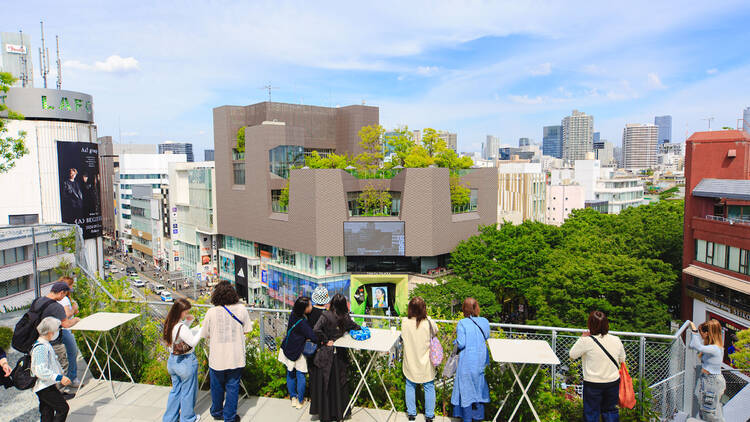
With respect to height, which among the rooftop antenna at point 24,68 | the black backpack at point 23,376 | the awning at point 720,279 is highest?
the rooftop antenna at point 24,68

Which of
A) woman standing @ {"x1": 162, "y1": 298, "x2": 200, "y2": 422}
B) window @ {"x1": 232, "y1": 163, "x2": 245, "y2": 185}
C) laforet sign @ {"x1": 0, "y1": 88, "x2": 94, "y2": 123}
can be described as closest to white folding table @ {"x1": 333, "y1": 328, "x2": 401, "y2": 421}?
woman standing @ {"x1": 162, "y1": 298, "x2": 200, "y2": 422}

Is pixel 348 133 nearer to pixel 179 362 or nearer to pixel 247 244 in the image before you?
pixel 247 244

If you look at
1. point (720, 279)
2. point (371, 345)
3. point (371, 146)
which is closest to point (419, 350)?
point (371, 345)

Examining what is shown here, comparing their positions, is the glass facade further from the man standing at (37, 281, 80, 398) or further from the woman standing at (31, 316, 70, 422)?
the woman standing at (31, 316, 70, 422)

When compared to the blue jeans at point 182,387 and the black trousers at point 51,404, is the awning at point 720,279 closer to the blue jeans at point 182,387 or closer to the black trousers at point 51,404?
the blue jeans at point 182,387

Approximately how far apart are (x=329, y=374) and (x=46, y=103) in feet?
126

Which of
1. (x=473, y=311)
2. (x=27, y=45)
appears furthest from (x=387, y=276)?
(x=27, y=45)

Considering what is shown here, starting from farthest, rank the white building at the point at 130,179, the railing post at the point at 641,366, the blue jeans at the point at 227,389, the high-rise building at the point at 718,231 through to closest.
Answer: the white building at the point at 130,179 < the high-rise building at the point at 718,231 < the blue jeans at the point at 227,389 < the railing post at the point at 641,366

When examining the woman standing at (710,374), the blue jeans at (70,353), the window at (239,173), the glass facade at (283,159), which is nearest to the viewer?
the woman standing at (710,374)

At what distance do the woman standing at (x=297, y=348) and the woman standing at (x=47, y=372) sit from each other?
2.52 meters

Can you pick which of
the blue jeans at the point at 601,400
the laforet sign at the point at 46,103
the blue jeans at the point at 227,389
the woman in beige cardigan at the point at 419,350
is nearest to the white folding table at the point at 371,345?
the woman in beige cardigan at the point at 419,350

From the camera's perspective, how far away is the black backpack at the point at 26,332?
229 inches

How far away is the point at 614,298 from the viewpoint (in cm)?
2389

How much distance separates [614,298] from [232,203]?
35660 millimetres
